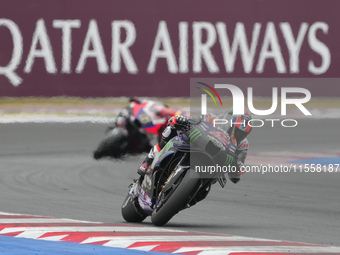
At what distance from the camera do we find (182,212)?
337 inches

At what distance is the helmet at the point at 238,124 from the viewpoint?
719 cm

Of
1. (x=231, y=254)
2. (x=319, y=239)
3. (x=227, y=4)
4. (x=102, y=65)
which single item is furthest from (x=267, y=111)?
(x=231, y=254)

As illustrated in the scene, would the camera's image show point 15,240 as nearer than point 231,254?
No

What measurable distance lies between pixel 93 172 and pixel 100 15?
500 cm

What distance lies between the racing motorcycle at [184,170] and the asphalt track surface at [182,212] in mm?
290

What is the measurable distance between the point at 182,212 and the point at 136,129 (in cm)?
473

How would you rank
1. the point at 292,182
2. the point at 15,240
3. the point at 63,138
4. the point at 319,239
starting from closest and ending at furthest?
the point at 15,240 < the point at 319,239 < the point at 292,182 < the point at 63,138

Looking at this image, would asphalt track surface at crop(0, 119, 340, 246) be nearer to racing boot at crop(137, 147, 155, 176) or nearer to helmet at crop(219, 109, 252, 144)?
racing boot at crop(137, 147, 155, 176)

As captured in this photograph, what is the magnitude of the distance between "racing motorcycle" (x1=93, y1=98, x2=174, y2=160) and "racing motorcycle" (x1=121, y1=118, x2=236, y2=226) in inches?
216

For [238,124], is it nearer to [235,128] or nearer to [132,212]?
[235,128]

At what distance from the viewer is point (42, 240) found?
6582 mm

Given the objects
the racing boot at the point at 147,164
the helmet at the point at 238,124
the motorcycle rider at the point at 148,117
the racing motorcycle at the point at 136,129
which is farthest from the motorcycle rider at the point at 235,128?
the motorcycle rider at the point at 148,117

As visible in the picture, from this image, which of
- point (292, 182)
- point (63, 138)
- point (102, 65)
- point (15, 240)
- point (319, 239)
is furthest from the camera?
point (102, 65)

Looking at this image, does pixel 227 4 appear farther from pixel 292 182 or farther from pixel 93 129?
pixel 292 182
